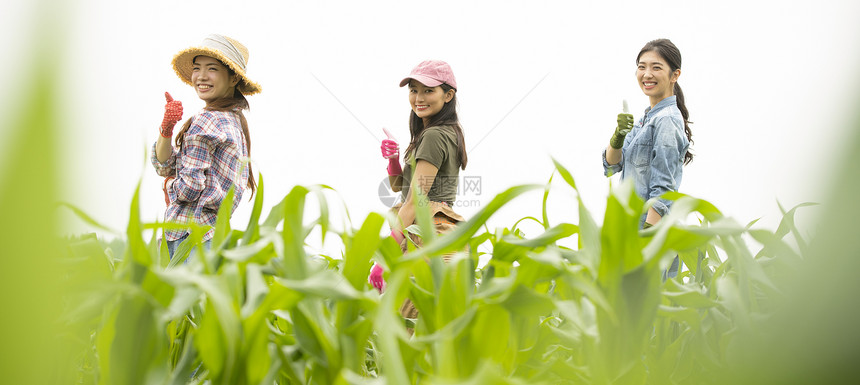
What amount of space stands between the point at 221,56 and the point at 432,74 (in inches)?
28.8

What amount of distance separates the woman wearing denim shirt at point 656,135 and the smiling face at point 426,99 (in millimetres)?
651

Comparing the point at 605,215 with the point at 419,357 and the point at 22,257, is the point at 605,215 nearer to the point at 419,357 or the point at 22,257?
the point at 419,357

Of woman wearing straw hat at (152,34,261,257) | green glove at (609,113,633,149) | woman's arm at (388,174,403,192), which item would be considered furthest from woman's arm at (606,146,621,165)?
woman wearing straw hat at (152,34,261,257)

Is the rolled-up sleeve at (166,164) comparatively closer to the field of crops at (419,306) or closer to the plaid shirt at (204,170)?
the plaid shirt at (204,170)

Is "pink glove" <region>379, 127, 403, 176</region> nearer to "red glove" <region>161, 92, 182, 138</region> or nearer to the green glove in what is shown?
"red glove" <region>161, 92, 182, 138</region>

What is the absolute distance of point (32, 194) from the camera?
0.11 meters

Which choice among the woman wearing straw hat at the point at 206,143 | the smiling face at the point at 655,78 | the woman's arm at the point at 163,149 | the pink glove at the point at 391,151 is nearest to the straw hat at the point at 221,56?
the woman wearing straw hat at the point at 206,143

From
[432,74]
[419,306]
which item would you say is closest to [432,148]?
[432,74]

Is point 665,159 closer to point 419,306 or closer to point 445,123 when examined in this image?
point 445,123

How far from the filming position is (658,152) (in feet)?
6.57

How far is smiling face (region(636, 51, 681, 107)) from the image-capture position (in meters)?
2.24

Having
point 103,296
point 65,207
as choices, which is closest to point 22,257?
point 65,207

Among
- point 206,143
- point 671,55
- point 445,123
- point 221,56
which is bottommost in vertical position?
point 206,143

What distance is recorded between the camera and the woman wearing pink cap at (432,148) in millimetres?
1938
